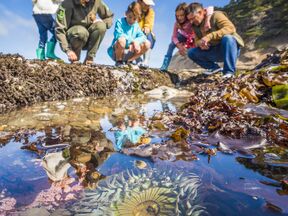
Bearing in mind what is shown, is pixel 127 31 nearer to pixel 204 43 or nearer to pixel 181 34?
pixel 181 34

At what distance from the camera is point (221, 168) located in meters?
1.49

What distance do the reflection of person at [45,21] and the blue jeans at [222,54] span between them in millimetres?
3078

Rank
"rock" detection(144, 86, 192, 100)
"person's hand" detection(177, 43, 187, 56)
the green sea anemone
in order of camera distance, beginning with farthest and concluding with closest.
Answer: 1. "person's hand" detection(177, 43, 187, 56)
2. "rock" detection(144, 86, 192, 100)
3. the green sea anemone

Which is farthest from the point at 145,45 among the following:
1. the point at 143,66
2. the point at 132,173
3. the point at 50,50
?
the point at 132,173

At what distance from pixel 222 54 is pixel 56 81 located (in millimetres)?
3509

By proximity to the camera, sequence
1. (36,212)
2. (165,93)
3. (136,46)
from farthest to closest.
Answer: (136,46), (165,93), (36,212)

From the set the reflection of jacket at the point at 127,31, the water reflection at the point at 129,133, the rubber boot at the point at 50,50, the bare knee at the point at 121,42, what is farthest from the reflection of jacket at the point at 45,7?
the water reflection at the point at 129,133

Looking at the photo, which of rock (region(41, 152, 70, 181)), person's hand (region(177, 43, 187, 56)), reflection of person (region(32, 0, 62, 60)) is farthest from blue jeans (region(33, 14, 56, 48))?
rock (region(41, 152, 70, 181))

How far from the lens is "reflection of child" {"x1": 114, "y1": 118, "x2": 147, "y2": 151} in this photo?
77.1 inches

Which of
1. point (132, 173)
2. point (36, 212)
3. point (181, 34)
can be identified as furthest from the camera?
point (181, 34)

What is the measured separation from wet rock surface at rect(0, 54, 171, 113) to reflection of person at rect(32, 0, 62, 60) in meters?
1.20

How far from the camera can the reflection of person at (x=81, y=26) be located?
18.0 feet

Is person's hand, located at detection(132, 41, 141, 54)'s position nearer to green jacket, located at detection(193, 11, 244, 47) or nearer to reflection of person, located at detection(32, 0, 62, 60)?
green jacket, located at detection(193, 11, 244, 47)

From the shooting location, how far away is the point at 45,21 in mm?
6020
